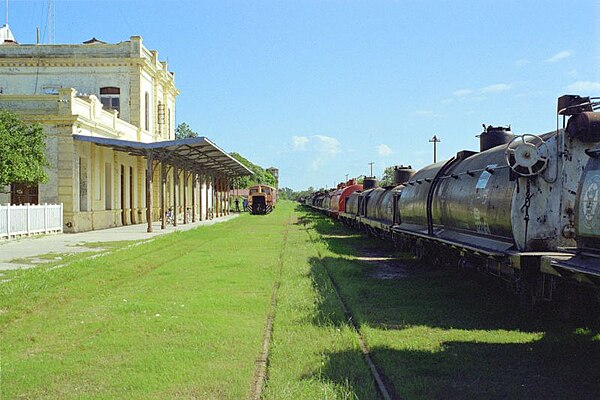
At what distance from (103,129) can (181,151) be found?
4.61m

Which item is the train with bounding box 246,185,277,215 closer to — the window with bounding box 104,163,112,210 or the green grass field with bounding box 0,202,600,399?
the window with bounding box 104,163,112,210

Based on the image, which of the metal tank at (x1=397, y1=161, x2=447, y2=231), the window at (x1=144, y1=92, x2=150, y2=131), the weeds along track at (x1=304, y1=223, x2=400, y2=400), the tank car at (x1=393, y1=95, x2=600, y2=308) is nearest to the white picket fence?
the metal tank at (x1=397, y1=161, x2=447, y2=231)

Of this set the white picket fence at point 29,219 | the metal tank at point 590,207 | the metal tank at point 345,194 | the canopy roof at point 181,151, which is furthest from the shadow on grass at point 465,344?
the metal tank at point 345,194

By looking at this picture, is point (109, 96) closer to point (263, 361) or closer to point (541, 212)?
point (541, 212)

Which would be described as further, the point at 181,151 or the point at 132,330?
the point at 181,151

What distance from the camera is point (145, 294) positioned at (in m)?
11.5

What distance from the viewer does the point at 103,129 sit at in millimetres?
35125

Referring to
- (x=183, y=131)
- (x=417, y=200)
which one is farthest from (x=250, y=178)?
(x=417, y=200)

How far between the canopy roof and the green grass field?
1735cm

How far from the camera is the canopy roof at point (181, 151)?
30641 millimetres

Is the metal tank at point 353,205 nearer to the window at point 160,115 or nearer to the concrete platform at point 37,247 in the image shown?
the concrete platform at point 37,247

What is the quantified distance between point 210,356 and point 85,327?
2503 mm

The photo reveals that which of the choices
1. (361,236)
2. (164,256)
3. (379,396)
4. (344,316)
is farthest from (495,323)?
→ (361,236)

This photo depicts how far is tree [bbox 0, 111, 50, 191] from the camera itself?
24969mm
